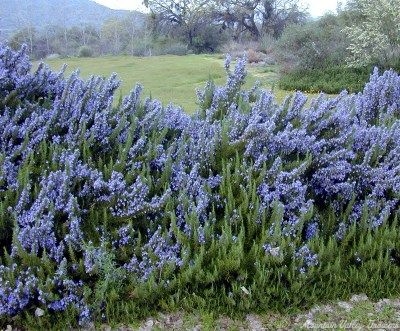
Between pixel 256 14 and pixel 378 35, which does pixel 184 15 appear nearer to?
pixel 256 14

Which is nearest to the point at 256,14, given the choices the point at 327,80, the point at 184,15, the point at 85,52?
the point at 184,15

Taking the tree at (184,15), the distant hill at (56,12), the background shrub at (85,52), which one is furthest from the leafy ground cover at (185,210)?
the distant hill at (56,12)

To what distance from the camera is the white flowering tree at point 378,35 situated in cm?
1756

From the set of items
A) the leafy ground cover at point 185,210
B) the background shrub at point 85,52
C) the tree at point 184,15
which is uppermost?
the tree at point 184,15

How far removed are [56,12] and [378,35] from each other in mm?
62517

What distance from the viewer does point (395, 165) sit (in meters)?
4.04

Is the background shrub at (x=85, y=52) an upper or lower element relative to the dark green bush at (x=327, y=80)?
upper

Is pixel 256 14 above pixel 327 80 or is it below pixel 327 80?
above

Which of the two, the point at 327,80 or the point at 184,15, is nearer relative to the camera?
the point at 327,80

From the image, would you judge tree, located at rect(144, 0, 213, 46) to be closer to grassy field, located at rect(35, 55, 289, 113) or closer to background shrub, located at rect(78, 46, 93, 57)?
background shrub, located at rect(78, 46, 93, 57)

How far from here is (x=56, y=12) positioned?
2815 inches

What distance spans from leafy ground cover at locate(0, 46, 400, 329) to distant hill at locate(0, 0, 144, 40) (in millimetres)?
50615

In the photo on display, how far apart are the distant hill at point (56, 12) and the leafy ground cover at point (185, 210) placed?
166 ft

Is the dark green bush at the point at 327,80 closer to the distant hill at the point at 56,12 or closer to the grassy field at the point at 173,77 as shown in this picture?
the grassy field at the point at 173,77
